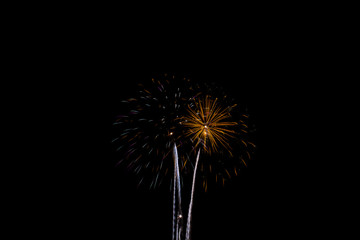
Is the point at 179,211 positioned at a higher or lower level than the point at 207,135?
lower

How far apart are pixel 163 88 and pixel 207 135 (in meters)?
2.04

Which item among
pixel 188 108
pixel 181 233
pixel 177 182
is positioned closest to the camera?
pixel 188 108

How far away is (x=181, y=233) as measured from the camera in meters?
9.47

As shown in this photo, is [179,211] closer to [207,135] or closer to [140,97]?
[207,135]

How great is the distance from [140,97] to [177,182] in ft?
9.90

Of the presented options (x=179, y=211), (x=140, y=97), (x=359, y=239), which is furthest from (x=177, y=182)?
(x=359, y=239)

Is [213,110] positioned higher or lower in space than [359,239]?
higher

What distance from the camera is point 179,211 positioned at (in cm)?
964

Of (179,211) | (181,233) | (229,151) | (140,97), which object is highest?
(140,97)

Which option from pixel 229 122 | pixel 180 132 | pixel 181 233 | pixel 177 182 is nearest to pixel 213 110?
pixel 229 122

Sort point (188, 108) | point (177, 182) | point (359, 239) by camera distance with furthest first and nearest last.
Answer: point (359, 239) < point (177, 182) < point (188, 108)

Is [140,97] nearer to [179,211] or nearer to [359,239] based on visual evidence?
[179,211]

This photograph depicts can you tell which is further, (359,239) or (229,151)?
(359,239)

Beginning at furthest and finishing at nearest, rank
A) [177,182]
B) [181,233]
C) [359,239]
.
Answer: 1. [359,239]
2. [181,233]
3. [177,182]
